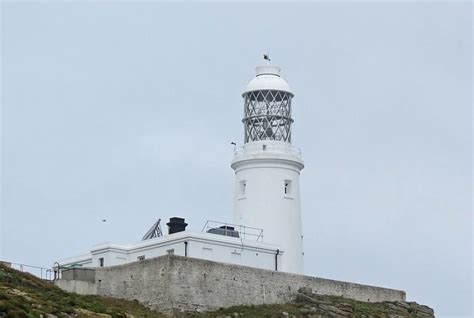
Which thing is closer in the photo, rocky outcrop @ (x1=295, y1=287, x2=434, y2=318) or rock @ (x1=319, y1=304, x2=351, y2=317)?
rocky outcrop @ (x1=295, y1=287, x2=434, y2=318)

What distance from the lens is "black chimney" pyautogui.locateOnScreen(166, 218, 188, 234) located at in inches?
2280

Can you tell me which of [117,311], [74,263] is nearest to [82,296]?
[117,311]

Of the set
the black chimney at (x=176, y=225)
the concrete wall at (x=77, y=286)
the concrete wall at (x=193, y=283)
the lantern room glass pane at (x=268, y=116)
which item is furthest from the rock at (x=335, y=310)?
the lantern room glass pane at (x=268, y=116)

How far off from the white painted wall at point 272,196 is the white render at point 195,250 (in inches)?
67.4

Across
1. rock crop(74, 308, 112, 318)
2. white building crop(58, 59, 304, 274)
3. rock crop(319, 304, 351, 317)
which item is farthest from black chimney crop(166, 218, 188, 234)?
rock crop(74, 308, 112, 318)

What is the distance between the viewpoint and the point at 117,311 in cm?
4950

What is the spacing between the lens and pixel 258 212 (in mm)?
60281

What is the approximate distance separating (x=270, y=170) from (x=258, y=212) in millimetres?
1943

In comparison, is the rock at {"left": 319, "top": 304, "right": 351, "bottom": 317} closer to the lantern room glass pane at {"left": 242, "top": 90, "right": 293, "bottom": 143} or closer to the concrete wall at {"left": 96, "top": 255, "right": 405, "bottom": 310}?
the concrete wall at {"left": 96, "top": 255, "right": 405, "bottom": 310}

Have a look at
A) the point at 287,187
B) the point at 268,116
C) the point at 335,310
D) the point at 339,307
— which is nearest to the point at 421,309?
the point at 339,307

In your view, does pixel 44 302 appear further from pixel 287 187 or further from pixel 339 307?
pixel 287 187

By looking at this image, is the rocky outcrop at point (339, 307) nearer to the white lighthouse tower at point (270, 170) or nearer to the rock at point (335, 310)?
the rock at point (335, 310)

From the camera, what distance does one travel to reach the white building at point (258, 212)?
56562mm

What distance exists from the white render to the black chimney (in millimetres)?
1101
